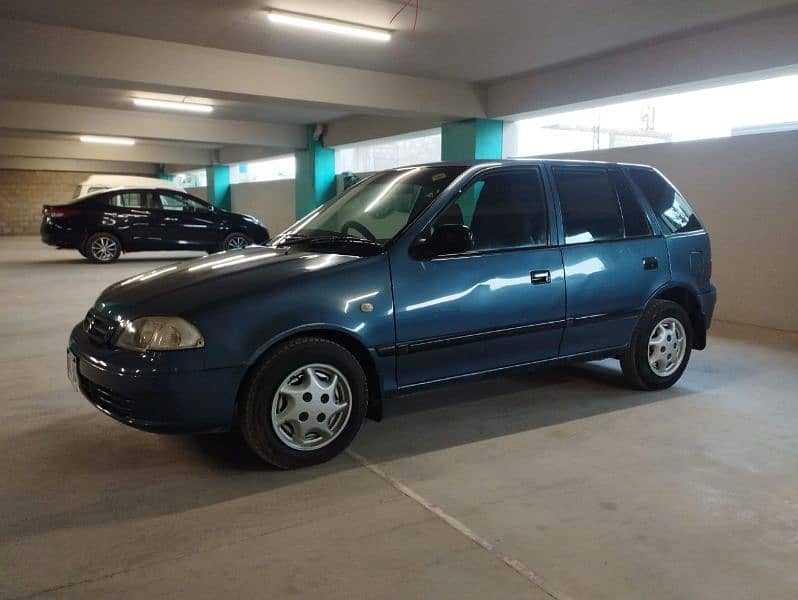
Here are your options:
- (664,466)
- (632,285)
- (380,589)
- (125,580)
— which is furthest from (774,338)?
(125,580)

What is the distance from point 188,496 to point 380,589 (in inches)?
45.4

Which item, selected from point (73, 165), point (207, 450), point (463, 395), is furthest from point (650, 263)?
point (73, 165)

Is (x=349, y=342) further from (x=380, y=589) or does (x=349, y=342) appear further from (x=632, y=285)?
(x=632, y=285)

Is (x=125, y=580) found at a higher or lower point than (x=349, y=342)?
lower

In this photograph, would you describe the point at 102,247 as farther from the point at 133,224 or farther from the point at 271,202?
the point at 271,202

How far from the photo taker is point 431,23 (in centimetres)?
734

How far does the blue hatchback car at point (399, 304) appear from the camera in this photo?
300 cm

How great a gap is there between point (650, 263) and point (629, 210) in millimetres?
383

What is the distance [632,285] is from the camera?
4273mm

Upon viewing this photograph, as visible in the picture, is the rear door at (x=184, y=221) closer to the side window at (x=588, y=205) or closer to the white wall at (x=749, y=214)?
the white wall at (x=749, y=214)

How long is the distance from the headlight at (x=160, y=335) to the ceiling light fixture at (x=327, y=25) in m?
5.11

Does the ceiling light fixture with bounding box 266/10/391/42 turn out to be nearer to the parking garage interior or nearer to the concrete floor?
the parking garage interior

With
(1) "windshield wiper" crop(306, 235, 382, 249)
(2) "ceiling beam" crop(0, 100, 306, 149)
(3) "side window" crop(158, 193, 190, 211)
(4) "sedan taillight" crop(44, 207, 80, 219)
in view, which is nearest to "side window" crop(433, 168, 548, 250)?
(1) "windshield wiper" crop(306, 235, 382, 249)

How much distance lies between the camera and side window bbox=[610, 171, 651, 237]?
4.37m
